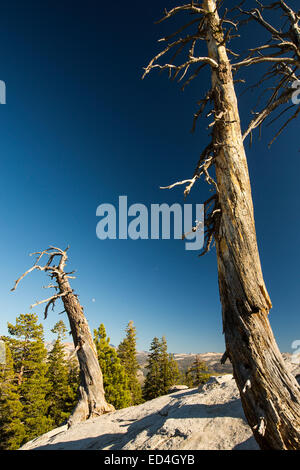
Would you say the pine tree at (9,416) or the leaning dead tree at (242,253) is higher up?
the leaning dead tree at (242,253)

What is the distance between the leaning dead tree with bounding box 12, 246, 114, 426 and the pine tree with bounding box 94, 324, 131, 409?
32.0 feet

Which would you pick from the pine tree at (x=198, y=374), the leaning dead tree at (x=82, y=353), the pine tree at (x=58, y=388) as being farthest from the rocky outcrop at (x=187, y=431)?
the pine tree at (x=198, y=374)

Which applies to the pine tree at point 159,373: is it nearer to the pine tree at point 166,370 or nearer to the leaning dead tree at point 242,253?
the pine tree at point 166,370

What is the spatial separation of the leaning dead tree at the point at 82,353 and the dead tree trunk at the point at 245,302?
7.73 metres

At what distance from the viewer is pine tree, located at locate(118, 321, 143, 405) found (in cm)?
3388

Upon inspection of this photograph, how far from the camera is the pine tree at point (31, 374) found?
75.0 feet

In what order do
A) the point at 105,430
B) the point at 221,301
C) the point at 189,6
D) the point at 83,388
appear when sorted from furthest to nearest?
1. the point at 83,388
2. the point at 105,430
3. the point at 189,6
4. the point at 221,301

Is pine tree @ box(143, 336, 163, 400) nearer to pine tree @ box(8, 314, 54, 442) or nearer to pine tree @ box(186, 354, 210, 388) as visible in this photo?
pine tree @ box(186, 354, 210, 388)

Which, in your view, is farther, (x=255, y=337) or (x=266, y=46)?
(x=266, y=46)

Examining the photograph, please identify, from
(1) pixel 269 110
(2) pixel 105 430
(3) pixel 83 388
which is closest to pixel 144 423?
(2) pixel 105 430

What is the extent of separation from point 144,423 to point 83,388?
419 cm

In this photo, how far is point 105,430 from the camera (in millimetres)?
6789

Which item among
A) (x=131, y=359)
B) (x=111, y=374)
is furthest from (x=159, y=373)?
(x=111, y=374)
